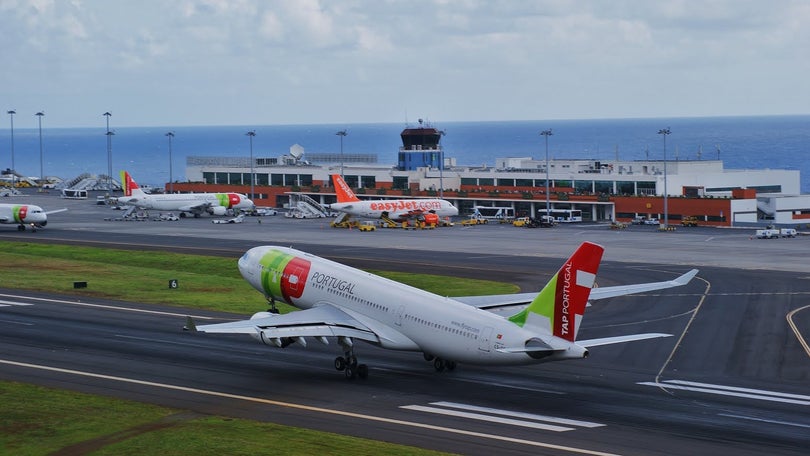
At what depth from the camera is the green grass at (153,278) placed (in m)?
80.6

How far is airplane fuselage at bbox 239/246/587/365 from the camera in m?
46.1

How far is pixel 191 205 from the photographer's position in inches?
6949

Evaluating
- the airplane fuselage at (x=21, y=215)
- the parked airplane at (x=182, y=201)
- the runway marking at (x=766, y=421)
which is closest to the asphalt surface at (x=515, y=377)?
the runway marking at (x=766, y=421)

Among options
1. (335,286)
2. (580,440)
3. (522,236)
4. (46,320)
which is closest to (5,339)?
(46,320)

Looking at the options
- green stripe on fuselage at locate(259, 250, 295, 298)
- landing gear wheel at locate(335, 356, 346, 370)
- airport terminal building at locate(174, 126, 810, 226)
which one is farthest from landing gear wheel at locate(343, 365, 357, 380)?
airport terminal building at locate(174, 126, 810, 226)

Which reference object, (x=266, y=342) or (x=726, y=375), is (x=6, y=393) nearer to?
(x=266, y=342)

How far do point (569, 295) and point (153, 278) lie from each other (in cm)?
5529

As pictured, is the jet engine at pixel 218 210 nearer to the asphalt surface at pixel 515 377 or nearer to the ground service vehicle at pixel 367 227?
the ground service vehicle at pixel 367 227

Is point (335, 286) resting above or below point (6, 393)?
above

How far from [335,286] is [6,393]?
16.6m

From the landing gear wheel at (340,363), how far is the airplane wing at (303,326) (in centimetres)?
165

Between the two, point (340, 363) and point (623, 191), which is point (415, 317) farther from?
point (623, 191)

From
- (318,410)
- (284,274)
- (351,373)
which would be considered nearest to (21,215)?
(284,274)

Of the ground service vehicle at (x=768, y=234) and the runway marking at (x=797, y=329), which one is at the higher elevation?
the ground service vehicle at (x=768, y=234)
